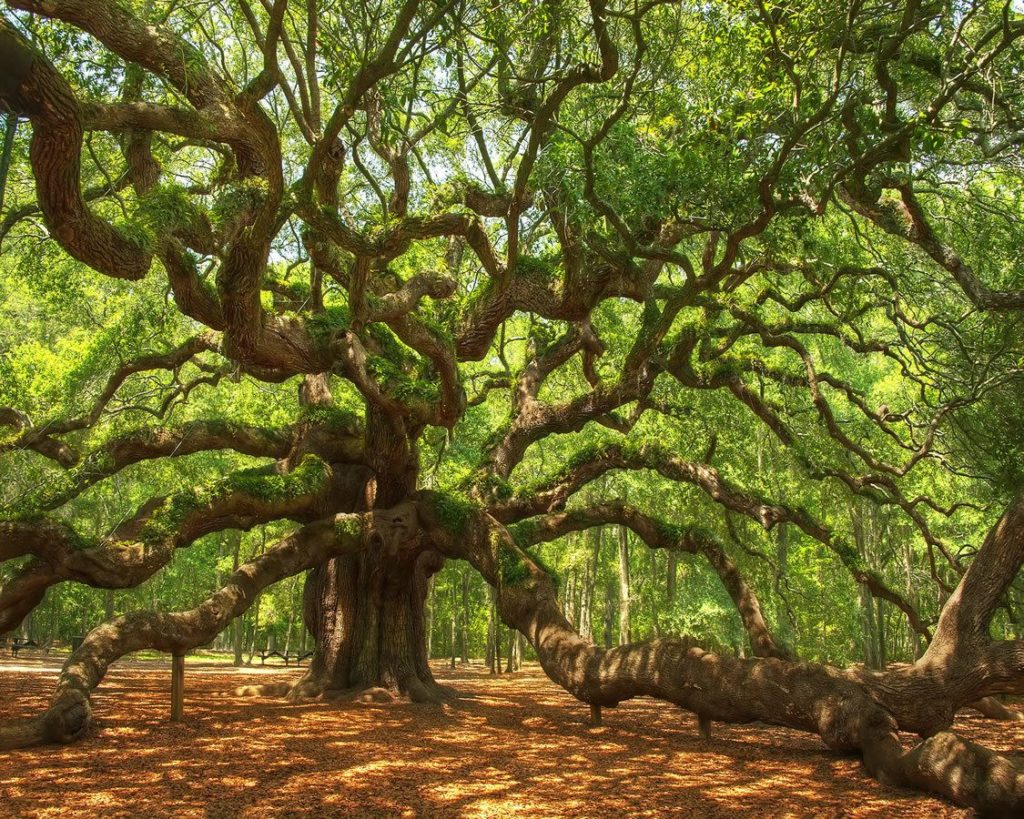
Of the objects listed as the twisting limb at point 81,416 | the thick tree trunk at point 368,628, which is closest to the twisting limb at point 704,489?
the thick tree trunk at point 368,628

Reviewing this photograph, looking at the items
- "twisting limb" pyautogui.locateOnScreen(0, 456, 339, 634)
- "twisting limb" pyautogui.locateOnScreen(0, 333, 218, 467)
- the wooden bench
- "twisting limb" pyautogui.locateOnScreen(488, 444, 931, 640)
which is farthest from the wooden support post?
the wooden bench

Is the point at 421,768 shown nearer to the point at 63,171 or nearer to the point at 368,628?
the point at 368,628

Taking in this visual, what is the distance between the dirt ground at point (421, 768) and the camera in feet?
16.3

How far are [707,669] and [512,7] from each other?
6.67 m

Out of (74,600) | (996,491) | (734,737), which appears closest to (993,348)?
(996,491)

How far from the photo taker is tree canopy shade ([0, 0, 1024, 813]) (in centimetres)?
657

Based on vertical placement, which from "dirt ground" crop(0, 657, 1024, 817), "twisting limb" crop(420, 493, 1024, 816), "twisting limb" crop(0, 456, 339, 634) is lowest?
"dirt ground" crop(0, 657, 1024, 817)

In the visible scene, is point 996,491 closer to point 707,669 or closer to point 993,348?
point 993,348

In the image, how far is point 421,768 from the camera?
242 inches

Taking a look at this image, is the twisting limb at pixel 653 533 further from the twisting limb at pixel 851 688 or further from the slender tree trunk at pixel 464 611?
the slender tree trunk at pixel 464 611

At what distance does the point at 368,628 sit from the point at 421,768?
16.6ft

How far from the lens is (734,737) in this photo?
28.4ft

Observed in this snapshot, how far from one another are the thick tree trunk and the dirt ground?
98 centimetres

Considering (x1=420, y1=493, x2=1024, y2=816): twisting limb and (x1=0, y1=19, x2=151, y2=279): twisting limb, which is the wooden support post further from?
(x1=0, y1=19, x2=151, y2=279): twisting limb
